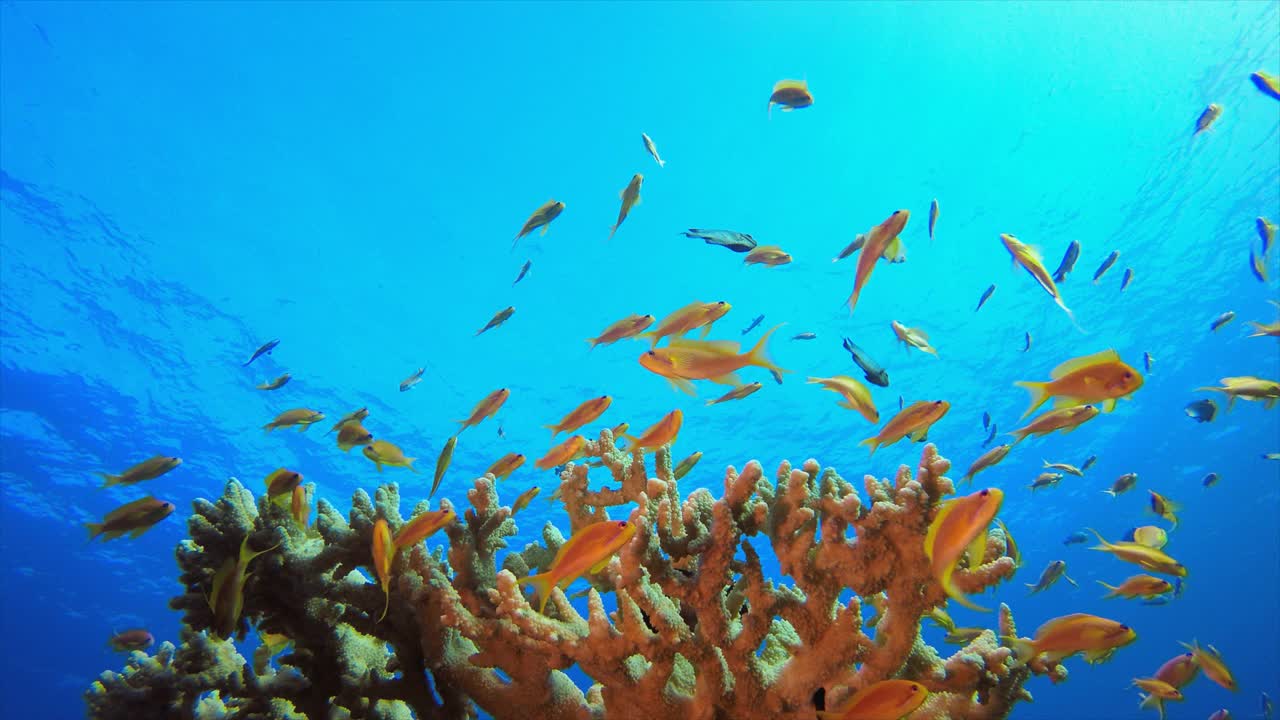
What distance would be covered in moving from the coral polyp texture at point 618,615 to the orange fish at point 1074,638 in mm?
75

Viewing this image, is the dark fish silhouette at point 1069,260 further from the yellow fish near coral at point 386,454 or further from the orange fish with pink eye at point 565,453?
the yellow fish near coral at point 386,454

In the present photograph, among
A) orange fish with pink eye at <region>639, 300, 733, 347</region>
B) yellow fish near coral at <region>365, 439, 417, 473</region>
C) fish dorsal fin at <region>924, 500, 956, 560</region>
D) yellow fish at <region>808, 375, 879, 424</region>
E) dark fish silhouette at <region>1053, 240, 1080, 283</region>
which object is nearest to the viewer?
fish dorsal fin at <region>924, 500, 956, 560</region>

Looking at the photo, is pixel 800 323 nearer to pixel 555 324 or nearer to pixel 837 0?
pixel 555 324

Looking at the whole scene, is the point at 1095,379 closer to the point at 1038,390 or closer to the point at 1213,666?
the point at 1038,390

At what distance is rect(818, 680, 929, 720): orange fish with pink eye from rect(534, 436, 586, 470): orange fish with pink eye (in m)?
1.85

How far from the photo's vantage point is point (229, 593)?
2.76 metres

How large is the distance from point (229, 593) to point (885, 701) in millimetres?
3028

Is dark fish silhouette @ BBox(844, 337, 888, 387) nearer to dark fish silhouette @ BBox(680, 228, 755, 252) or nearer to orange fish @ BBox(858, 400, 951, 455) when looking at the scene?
orange fish @ BBox(858, 400, 951, 455)

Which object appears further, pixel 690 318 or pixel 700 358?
pixel 690 318

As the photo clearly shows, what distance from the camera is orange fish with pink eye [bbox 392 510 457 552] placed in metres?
2.67

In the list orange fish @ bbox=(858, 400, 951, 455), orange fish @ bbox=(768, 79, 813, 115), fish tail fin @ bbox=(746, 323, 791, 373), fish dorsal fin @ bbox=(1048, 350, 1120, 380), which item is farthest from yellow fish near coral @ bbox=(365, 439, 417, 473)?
orange fish @ bbox=(768, 79, 813, 115)

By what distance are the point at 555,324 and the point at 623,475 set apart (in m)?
20.6

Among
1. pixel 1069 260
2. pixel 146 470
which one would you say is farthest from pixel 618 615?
pixel 1069 260

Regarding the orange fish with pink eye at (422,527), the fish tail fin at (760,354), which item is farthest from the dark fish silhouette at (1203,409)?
the orange fish with pink eye at (422,527)
